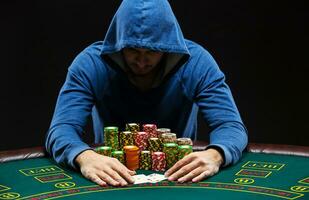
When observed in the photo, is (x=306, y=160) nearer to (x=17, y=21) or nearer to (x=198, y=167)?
(x=198, y=167)

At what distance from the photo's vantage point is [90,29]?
4.71m

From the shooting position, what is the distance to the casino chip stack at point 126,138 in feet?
8.13

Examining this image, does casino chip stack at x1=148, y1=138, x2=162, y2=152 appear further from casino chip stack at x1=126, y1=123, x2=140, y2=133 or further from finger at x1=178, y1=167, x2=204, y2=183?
finger at x1=178, y1=167, x2=204, y2=183

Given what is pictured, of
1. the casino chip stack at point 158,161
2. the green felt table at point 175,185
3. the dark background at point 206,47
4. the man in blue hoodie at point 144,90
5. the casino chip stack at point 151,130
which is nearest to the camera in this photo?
the green felt table at point 175,185

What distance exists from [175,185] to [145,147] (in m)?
0.48

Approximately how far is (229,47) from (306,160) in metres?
2.33

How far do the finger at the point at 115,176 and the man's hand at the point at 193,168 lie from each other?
18 cm

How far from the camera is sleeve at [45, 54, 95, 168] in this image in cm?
233

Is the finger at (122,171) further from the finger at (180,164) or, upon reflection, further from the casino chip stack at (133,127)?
the casino chip stack at (133,127)

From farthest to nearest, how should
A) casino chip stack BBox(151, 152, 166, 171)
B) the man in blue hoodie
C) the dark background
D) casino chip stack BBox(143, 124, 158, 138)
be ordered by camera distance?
the dark background
casino chip stack BBox(143, 124, 158, 138)
the man in blue hoodie
casino chip stack BBox(151, 152, 166, 171)

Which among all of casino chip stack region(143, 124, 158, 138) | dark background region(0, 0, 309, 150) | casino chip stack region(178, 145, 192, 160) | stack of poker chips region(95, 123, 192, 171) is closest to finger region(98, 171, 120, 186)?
stack of poker chips region(95, 123, 192, 171)

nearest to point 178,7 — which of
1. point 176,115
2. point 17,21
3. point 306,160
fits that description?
point 17,21

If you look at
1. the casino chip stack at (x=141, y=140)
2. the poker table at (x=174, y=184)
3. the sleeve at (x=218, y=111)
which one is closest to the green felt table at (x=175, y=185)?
the poker table at (x=174, y=184)

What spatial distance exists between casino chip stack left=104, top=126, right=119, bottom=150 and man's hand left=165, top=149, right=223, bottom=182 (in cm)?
41
